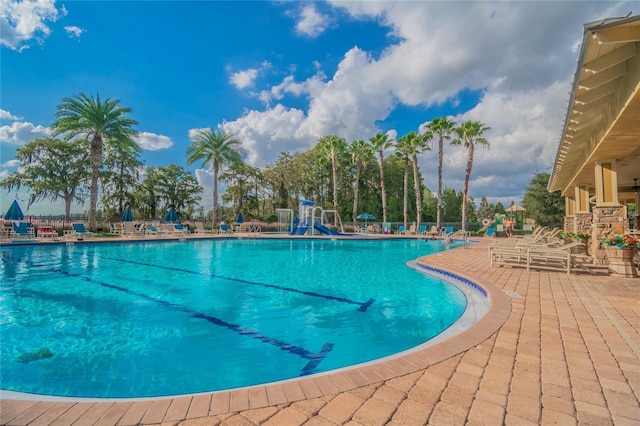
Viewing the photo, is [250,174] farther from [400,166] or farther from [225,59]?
[225,59]

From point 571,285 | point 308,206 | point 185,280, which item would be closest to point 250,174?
point 308,206

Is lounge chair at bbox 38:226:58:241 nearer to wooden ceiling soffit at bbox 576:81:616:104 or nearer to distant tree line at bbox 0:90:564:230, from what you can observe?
distant tree line at bbox 0:90:564:230

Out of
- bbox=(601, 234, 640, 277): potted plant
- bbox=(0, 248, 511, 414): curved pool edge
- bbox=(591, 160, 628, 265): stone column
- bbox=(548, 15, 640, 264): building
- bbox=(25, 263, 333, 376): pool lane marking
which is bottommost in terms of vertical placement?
bbox=(25, 263, 333, 376): pool lane marking

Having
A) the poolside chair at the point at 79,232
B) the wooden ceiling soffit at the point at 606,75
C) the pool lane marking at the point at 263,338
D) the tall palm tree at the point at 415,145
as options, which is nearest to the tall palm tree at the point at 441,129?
the tall palm tree at the point at 415,145

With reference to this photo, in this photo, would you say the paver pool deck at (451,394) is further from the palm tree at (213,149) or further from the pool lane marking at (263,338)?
the palm tree at (213,149)

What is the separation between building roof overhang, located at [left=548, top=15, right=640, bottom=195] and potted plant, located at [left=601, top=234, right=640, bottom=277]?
1992 mm

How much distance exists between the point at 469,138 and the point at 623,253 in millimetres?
18503

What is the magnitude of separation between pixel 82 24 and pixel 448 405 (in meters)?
14.2

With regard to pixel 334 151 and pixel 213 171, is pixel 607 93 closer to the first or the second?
pixel 334 151

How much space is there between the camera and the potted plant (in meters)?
6.45

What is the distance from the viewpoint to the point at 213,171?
27.0m

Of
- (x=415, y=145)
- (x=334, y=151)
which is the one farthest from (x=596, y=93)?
(x=334, y=151)

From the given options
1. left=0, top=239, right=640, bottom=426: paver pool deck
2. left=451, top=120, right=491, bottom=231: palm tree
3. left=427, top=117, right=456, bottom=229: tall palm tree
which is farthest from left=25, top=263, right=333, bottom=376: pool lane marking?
left=427, top=117, right=456, bottom=229: tall palm tree

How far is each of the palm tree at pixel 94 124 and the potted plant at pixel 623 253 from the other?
2466 centimetres
